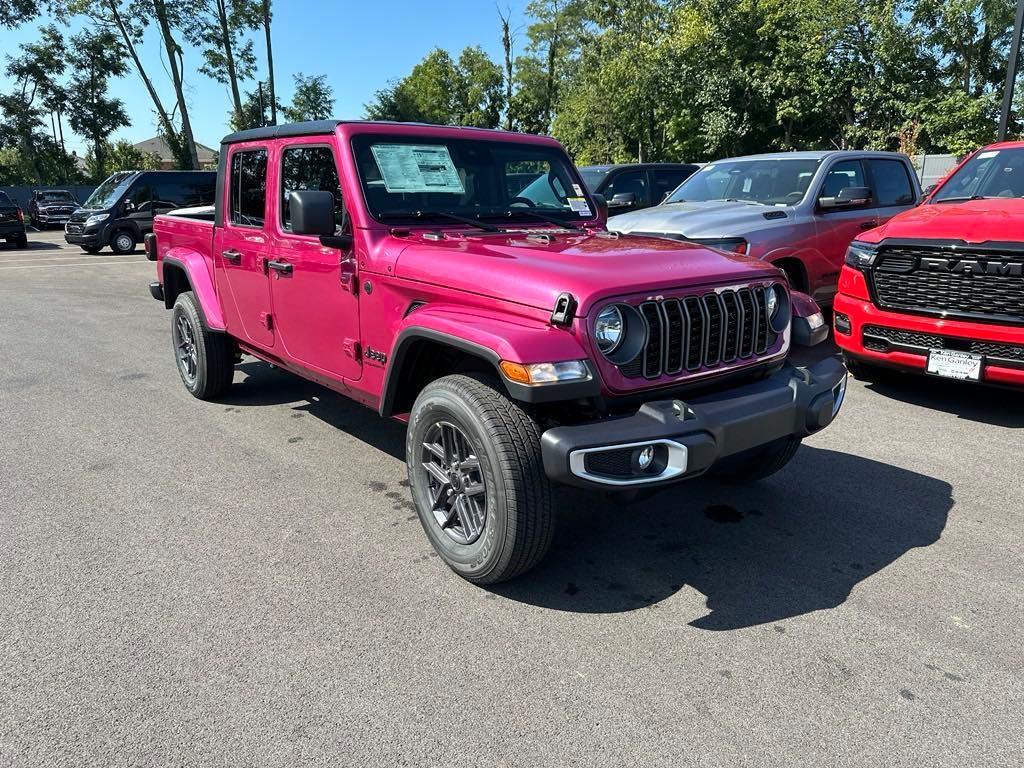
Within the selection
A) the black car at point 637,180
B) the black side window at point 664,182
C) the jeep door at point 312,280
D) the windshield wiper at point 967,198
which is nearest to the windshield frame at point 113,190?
the black car at point 637,180

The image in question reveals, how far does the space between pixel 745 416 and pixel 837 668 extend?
947 mm

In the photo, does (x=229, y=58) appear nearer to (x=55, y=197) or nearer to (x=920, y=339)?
(x=55, y=197)

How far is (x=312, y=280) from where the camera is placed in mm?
3994

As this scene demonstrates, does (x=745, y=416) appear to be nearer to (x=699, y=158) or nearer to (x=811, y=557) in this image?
(x=811, y=557)

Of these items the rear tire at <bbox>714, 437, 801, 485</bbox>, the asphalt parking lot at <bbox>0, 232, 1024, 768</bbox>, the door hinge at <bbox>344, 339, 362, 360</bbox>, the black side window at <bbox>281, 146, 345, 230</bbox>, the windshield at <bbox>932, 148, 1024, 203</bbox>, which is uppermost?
the windshield at <bbox>932, 148, 1024, 203</bbox>

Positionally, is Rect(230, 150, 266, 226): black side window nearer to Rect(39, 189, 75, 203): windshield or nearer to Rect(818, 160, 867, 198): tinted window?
Rect(818, 160, 867, 198): tinted window

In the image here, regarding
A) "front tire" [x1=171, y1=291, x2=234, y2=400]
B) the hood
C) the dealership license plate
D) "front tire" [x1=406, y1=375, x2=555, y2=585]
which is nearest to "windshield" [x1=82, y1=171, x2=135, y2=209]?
"front tire" [x1=171, y1=291, x2=234, y2=400]

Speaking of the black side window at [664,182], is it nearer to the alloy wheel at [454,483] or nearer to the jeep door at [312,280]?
Result: the jeep door at [312,280]

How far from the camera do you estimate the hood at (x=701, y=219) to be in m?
6.87

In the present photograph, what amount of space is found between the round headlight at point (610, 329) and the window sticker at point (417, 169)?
151 centimetres

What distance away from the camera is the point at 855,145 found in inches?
1002

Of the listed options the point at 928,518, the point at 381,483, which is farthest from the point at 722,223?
the point at 381,483

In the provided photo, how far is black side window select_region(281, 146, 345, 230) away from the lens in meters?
3.82

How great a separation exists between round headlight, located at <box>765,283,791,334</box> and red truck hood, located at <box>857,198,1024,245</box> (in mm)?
2291
